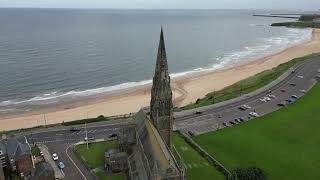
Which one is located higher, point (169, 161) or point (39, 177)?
point (169, 161)

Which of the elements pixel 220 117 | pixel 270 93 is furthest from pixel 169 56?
pixel 220 117

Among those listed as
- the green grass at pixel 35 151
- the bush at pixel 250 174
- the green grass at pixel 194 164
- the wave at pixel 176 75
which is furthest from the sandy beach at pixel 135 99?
the bush at pixel 250 174

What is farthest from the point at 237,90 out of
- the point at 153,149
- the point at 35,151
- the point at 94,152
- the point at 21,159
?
the point at 21,159

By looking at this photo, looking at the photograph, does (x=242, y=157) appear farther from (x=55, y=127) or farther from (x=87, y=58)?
(x=87, y=58)

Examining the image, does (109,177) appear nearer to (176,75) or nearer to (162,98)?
(162,98)

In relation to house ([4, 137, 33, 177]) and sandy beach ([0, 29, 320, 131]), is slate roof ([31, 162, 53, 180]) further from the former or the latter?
sandy beach ([0, 29, 320, 131])

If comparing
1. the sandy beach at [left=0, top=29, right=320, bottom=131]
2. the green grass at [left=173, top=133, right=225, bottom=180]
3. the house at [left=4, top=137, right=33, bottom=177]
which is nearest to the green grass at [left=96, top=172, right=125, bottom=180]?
the green grass at [left=173, top=133, right=225, bottom=180]

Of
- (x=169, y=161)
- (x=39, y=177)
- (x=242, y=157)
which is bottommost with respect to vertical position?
(x=242, y=157)

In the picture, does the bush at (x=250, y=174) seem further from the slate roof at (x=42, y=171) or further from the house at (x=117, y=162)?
the slate roof at (x=42, y=171)
